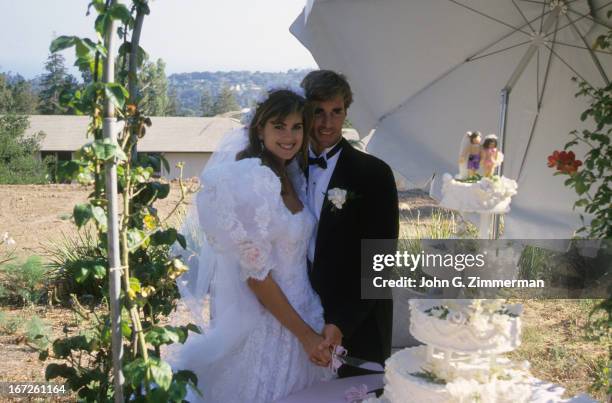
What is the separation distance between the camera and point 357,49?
Answer: 4.85 metres

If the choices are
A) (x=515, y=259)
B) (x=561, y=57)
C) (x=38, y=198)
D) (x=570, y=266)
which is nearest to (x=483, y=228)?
(x=515, y=259)

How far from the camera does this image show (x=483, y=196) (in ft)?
7.38

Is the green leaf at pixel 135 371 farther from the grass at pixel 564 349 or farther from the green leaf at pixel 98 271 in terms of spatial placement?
the grass at pixel 564 349

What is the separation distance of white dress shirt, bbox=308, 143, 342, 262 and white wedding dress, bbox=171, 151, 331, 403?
9 centimetres

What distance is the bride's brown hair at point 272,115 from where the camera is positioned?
2908mm

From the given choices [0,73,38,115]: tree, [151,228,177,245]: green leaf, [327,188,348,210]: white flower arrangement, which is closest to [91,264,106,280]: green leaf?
[151,228,177,245]: green leaf

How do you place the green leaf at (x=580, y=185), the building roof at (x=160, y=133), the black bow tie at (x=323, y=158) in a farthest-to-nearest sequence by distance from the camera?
1. the building roof at (x=160, y=133)
2. the green leaf at (x=580, y=185)
3. the black bow tie at (x=323, y=158)

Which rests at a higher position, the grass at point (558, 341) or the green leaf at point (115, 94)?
the green leaf at point (115, 94)

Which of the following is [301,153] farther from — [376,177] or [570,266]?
[570,266]

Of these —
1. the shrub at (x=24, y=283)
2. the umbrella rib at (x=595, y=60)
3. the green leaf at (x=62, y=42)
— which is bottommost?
the shrub at (x=24, y=283)

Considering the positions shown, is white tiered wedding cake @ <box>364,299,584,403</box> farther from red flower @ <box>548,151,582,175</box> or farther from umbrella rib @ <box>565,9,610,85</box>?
umbrella rib @ <box>565,9,610,85</box>

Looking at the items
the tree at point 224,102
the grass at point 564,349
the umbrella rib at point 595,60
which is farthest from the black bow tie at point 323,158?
the tree at point 224,102

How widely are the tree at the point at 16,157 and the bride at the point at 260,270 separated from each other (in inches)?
686

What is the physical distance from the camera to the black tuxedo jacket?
3.02 meters
